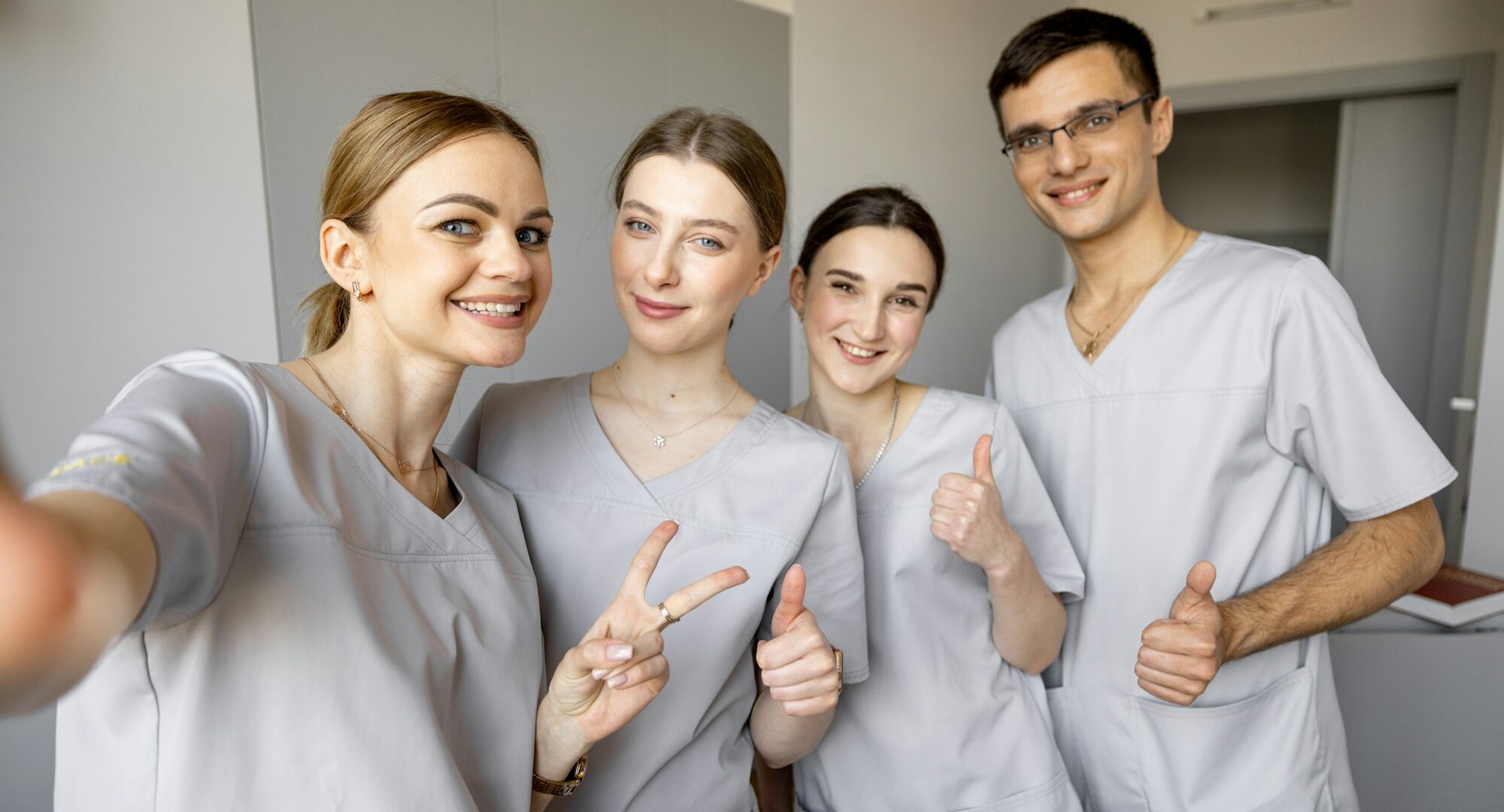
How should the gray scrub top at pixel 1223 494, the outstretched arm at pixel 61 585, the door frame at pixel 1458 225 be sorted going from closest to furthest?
the outstretched arm at pixel 61 585 < the gray scrub top at pixel 1223 494 < the door frame at pixel 1458 225

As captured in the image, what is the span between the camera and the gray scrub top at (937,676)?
143cm

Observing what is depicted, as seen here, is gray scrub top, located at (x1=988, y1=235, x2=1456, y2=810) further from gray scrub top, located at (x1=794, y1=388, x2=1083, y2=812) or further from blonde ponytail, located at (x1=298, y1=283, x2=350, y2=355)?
blonde ponytail, located at (x1=298, y1=283, x2=350, y2=355)

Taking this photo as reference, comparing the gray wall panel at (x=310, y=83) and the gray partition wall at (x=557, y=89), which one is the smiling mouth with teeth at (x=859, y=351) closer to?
the gray partition wall at (x=557, y=89)

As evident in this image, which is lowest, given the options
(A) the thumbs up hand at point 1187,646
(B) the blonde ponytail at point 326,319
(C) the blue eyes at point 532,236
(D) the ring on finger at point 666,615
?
(A) the thumbs up hand at point 1187,646

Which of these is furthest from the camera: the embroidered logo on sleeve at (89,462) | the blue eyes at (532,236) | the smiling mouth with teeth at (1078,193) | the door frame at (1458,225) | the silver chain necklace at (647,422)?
the door frame at (1458,225)

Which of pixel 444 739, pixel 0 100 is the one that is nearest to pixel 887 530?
pixel 444 739

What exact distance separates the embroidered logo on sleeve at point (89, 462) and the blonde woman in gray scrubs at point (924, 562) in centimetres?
100

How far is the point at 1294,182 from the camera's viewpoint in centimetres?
634

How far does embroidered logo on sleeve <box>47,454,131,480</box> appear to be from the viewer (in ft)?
1.89

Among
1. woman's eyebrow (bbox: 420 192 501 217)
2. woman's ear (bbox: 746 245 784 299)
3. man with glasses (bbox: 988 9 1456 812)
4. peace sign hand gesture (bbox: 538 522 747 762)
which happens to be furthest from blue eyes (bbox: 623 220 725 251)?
man with glasses (bbox: 988 9 1456 812)

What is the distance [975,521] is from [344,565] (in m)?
0.82

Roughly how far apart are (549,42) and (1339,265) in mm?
3778

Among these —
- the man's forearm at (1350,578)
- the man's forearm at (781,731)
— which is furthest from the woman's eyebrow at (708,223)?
the man's forearm at (1350,578)

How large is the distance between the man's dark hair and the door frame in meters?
2.70
